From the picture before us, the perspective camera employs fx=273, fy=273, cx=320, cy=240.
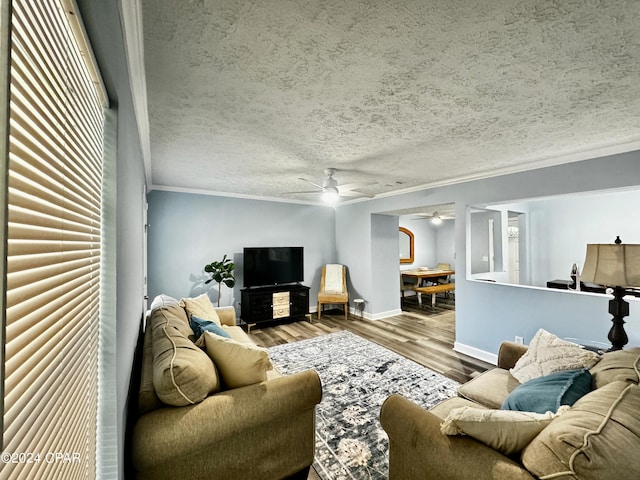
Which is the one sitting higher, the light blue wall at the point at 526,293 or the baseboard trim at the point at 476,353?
the light blue wall at the point at 526,293

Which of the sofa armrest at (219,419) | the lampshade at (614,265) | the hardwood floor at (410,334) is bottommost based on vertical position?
the hardwood floor at (410,334)

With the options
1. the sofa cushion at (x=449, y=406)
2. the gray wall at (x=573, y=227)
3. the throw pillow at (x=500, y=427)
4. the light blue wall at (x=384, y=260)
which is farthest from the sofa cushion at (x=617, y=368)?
the light blue wall at (x=384, y=260)

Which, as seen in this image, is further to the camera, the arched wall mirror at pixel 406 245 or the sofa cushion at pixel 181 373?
the arched wall mirror at pixel 406 245

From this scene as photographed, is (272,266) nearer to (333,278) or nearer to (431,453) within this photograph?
(333,278)

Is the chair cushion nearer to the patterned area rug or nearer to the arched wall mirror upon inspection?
the patterned area rug

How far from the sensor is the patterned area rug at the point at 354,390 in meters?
1.86

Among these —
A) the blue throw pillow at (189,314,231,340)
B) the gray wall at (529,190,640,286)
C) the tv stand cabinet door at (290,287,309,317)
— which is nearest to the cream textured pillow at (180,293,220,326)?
the blue throw pillow at (189,314,231,340)

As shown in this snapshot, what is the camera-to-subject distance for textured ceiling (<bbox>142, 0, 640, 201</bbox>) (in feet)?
3.74

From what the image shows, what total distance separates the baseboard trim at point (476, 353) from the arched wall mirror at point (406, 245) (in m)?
4.17

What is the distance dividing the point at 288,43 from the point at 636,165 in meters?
3.19

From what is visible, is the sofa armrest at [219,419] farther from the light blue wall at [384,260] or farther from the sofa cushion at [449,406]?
the light blue wall at [384,260]

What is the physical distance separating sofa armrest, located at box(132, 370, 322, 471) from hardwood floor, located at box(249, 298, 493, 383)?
2.20 metres

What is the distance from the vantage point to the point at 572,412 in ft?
3.31

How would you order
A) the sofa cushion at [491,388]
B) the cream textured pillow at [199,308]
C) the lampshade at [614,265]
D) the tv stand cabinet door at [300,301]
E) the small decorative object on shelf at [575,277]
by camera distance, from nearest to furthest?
1. the sofa cushion at [491,388]
2. the lampshade at [614,265]
3. the cream textured pillow at [199,308]
4. the small decorative object on shelf at [575,277]
5. the tv stand cabinet door at [300,301]
